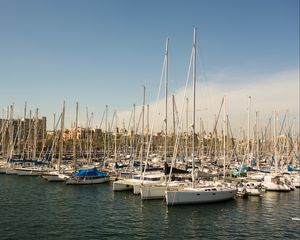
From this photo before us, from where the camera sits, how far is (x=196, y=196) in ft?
114

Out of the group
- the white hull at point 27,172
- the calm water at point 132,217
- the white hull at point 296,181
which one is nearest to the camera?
the calm water at point 132,217

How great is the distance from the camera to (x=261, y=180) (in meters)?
52.7

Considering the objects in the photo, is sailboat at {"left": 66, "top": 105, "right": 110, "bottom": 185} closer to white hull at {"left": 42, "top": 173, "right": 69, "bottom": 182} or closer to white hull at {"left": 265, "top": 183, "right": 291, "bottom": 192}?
white hull at {"left": 42, "top": 173, "right": 69, "bottom": 182}

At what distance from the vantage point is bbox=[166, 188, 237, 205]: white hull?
Result: 111 feet

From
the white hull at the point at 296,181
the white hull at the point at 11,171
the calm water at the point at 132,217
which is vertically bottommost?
the calm water at the point at 132,217

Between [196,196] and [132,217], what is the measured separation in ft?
29.1

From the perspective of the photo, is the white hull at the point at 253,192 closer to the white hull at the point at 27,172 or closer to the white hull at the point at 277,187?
the white hull at the point at 277,187

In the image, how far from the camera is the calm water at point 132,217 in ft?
80.7

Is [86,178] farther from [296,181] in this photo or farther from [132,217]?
[296,181]

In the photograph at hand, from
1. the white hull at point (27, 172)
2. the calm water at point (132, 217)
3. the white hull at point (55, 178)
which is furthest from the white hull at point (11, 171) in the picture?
the calm water at point (132, 217)

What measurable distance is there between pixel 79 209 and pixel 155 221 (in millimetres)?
9285

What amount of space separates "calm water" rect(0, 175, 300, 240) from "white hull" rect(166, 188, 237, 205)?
78 centimetres

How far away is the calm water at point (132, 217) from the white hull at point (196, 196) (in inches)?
30.9

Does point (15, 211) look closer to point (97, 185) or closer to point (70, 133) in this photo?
point (97, 185)
